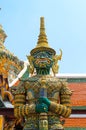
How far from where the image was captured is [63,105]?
22.6ft

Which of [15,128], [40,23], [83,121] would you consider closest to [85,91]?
[83,121]

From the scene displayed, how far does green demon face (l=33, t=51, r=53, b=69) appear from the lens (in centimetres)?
719

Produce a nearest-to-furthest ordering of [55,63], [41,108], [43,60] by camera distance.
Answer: [41,108] < [43,60] < [55,63]

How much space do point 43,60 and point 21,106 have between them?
96 cm

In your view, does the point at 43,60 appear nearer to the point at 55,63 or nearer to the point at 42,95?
the point at 55,63

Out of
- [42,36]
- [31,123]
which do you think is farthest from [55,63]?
[31,123]

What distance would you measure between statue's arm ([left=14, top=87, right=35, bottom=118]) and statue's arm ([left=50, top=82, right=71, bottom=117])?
0.38 metres

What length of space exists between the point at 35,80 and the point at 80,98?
4040 mm

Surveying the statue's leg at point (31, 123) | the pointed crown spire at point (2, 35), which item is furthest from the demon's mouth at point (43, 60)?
the pointed crown spire at point (2, 35)

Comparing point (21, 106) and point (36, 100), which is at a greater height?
point (36, 100)

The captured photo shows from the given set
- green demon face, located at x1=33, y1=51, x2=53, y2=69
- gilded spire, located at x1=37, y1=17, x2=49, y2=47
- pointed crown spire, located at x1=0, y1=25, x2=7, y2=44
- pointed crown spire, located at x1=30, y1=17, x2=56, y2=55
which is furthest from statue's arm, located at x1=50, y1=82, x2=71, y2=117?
pointed crown spire, located at x1=0, y1=25, x2=7, y2=44

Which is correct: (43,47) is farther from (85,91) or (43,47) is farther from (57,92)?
(85,91)

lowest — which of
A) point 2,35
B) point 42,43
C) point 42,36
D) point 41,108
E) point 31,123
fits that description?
point 31,123

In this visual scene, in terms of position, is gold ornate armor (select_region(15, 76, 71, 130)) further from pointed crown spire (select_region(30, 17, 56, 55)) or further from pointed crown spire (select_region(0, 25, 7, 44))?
pointed crown spire (select_region(0, 25, 7, 44))
